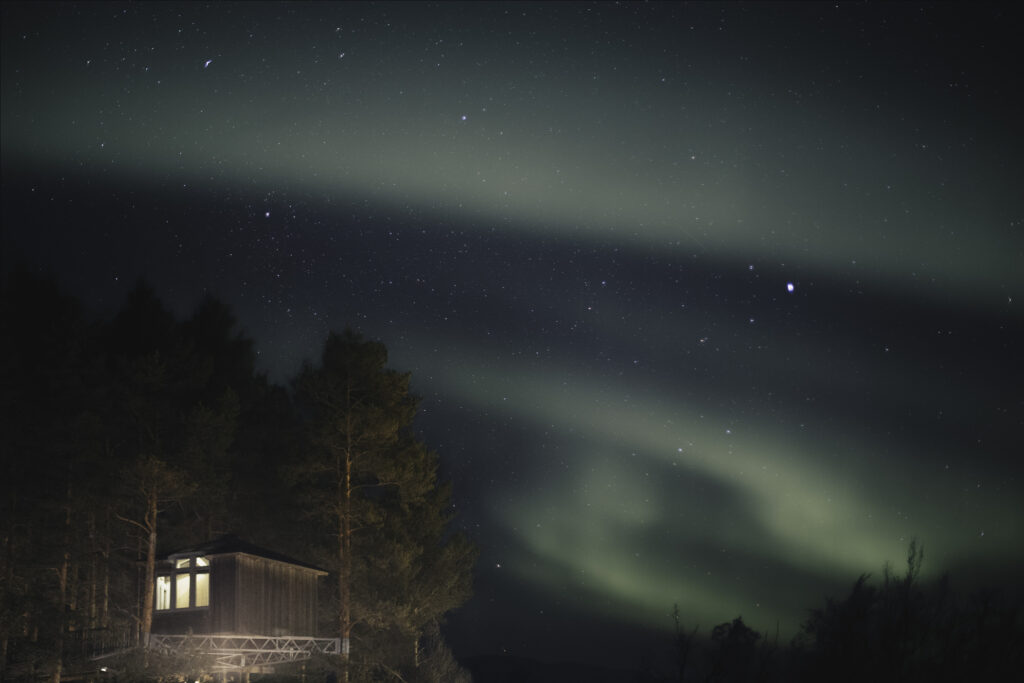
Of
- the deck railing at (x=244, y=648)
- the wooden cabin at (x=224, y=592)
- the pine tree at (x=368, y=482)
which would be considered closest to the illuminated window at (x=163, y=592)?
the wooden cabin at (x=224, y=592)

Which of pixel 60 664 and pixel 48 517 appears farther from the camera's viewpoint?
pixel 48 517

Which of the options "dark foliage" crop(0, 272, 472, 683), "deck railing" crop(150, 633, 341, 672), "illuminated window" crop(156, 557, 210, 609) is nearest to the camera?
"dark foliage" crop(0, 272, 472, 683)

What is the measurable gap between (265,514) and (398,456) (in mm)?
9852

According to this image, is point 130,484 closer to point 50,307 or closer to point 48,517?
point 48,517

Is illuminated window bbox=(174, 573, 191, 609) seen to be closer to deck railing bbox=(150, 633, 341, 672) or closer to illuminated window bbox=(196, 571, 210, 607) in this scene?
illuminated window bbox=(196, 571, 210, 607)

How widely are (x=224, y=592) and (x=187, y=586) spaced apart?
1.73 meters

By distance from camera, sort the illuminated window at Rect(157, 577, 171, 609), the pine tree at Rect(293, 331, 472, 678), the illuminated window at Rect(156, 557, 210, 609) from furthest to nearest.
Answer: the pine tree at Rect(293, 331, 472, 678)
the illuminated window at Rect(157, 577, 171, 609)
the illuminated window at Rect(156, 557, 210, 609)

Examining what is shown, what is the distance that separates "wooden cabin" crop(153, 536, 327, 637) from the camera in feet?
110

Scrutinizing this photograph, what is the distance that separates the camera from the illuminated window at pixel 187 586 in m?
34.1

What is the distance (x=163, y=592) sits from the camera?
34.9m

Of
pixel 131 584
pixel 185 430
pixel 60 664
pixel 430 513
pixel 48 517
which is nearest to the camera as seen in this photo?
pixel 60 664

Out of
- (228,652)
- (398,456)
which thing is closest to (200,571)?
(228,652)

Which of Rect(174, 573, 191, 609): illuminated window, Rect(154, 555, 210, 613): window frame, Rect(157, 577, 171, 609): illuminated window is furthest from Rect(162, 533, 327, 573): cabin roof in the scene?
Rect(157, 577, 171, 609): illuminated window

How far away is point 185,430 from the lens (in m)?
36.3
